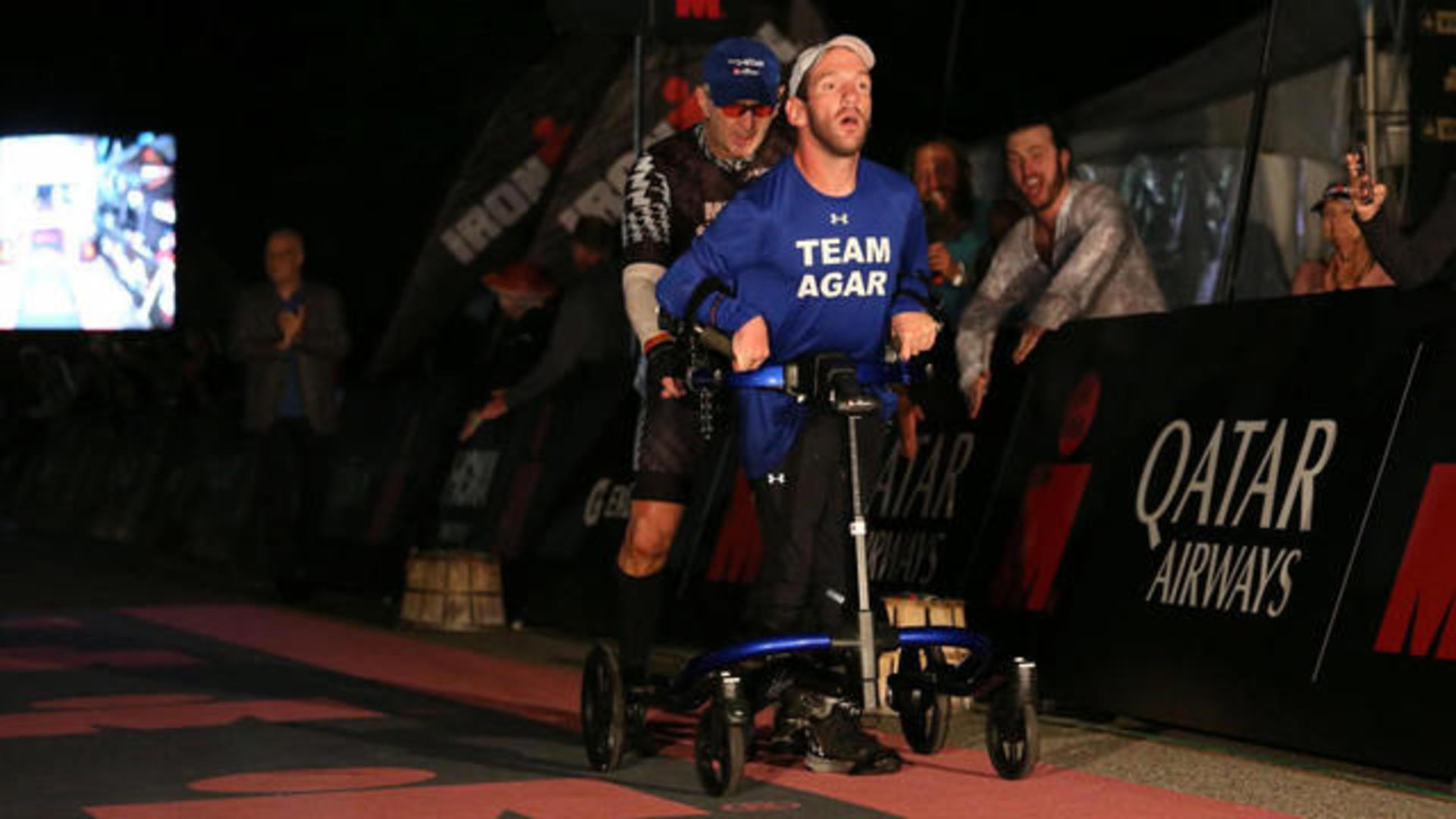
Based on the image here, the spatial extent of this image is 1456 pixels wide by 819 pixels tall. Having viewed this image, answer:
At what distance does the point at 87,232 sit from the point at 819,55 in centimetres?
2318

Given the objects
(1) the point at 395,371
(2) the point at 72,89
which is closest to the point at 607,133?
(1) the point at 395,371

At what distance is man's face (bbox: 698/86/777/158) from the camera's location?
8.67 meters

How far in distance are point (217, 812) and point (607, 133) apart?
43.5ft

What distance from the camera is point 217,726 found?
9.60 meters

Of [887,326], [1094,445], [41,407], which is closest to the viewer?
[887,326]

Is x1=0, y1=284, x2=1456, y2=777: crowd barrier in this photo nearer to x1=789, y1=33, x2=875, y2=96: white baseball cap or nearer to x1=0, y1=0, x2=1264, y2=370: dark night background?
x1=789, y1=33, x2=875, y2=96: white baseball cap

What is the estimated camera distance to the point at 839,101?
25.7 feet

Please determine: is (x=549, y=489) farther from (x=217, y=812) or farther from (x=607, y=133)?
(x=217, y=812)

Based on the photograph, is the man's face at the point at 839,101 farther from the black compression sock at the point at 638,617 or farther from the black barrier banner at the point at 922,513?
the black barrier banner at the point at 922,513

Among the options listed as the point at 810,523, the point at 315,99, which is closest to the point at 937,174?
the point at 810,523

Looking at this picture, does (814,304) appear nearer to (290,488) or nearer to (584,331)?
(584,331)

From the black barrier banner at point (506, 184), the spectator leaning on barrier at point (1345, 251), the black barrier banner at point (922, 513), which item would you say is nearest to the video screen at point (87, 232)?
the black barrier banner at point (506, 184)

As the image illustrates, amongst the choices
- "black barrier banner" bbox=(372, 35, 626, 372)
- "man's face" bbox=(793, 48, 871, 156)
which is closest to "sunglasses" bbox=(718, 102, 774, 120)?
"man's face" bbox=(793, 48, 871, 156)

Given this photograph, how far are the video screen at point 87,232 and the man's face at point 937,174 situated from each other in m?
18.1
